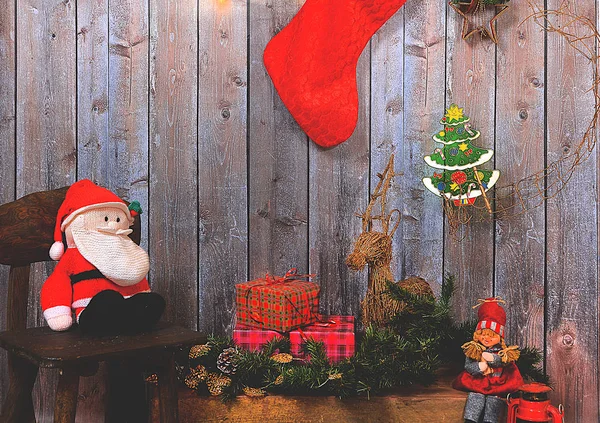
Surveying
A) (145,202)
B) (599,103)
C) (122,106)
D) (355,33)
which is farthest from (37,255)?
(599,103)

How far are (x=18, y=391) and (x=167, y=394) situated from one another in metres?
0.37

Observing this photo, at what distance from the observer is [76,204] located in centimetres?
152

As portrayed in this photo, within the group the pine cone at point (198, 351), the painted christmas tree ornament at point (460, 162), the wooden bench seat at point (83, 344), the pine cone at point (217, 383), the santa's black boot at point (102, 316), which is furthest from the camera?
the painted christmas tree ornament at point (460, 162)

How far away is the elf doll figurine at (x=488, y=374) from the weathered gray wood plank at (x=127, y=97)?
3.44 ft

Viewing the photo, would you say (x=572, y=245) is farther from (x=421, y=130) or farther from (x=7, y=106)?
(x=7, y=106)

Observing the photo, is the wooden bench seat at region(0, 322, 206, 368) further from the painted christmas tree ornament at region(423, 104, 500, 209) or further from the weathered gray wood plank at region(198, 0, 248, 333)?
the painted christmas tree ornament at region(423, 104, 500, 209)

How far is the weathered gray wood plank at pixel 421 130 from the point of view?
1876 millimetres

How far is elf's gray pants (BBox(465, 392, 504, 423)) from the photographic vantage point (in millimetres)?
1479

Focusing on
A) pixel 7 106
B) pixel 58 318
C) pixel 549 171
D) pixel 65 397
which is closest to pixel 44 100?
pixel 7 106

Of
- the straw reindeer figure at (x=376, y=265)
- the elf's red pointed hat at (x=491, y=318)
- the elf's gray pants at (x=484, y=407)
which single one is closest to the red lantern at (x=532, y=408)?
the elf's gray pants at (x=484, y=407)

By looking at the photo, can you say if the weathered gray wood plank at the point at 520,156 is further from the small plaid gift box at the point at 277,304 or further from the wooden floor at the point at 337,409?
the small plaid gift box at the point at 277,304

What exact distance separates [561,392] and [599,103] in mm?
862

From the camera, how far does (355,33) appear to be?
1.78 meters

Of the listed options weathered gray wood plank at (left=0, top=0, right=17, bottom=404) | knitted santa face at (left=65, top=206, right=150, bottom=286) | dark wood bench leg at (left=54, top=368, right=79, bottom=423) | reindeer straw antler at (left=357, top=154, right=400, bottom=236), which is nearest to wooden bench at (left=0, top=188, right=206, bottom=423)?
dark wood bench leg at (left=54, top=368, right=79, bottom=423)
